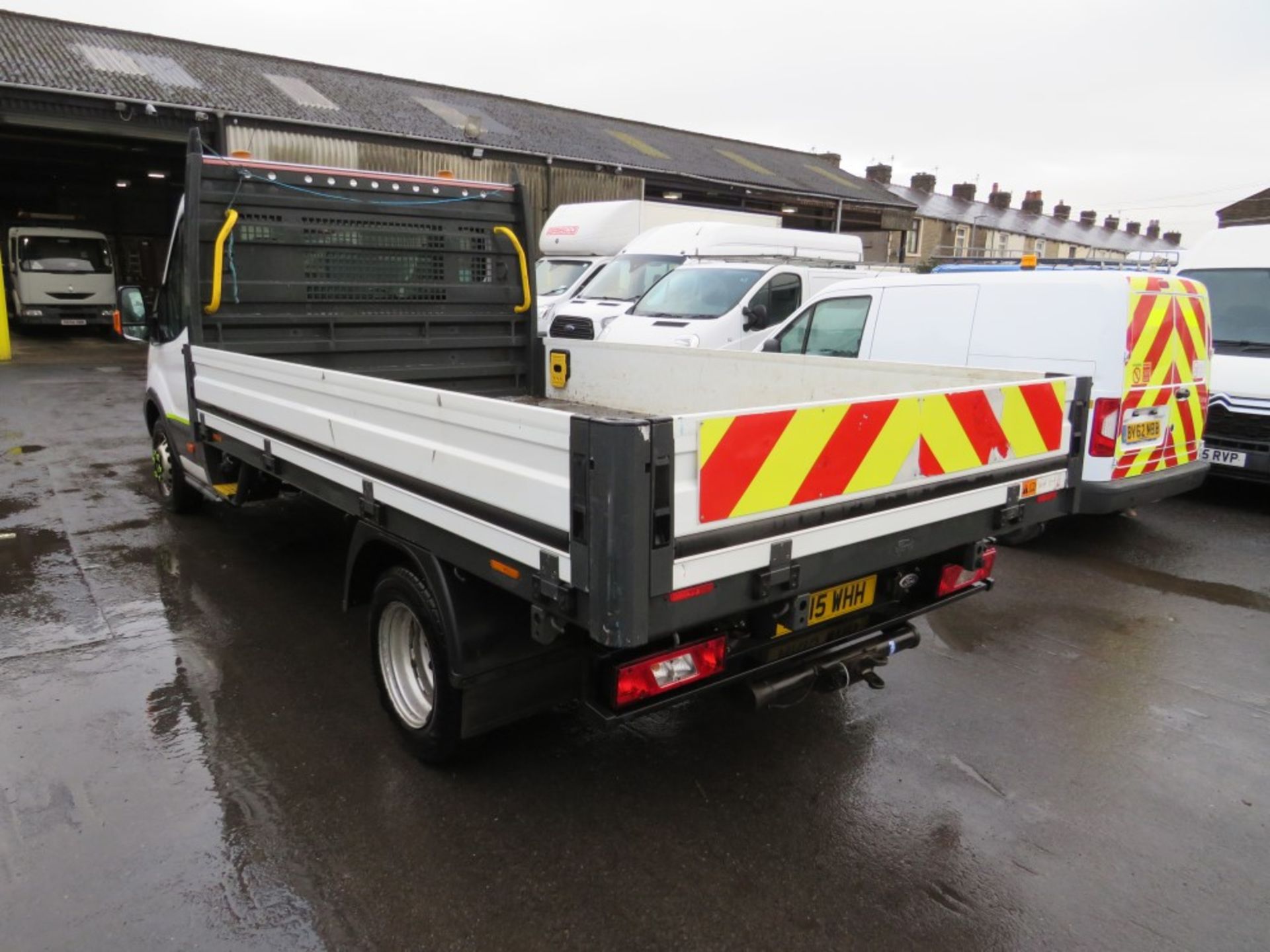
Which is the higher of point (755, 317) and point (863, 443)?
point (755, 317)

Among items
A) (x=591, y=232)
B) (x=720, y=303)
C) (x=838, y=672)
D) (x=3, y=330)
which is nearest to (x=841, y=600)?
(x=838, y=672)

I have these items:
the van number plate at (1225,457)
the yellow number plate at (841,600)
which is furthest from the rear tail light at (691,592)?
the van number plate at (1225,457)

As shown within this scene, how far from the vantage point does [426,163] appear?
782 inches

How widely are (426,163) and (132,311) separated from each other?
15.3 metres

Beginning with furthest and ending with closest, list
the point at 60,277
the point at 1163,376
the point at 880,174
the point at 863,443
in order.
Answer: the point at 880,174 → the point at 60,277 → the point at 1163,376 → the point at 863,443

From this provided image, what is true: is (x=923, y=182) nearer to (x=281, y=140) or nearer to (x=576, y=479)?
(x=281, y=140)

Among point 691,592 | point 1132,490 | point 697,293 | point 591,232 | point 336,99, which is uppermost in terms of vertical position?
point 336,99

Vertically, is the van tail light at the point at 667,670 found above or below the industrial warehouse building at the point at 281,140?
below

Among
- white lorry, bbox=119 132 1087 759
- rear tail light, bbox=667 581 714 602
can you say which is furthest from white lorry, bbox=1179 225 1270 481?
rear tail light, bbox=667 581 714 602

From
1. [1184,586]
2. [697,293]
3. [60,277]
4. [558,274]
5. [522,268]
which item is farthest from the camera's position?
[60,277]

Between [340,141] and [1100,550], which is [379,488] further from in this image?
[340,141]

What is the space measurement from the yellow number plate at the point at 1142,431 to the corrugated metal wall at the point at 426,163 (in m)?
11.5

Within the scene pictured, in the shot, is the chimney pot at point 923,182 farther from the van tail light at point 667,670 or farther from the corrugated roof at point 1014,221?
the van tail light at point 667,670

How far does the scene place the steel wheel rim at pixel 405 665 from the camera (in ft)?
11.1
